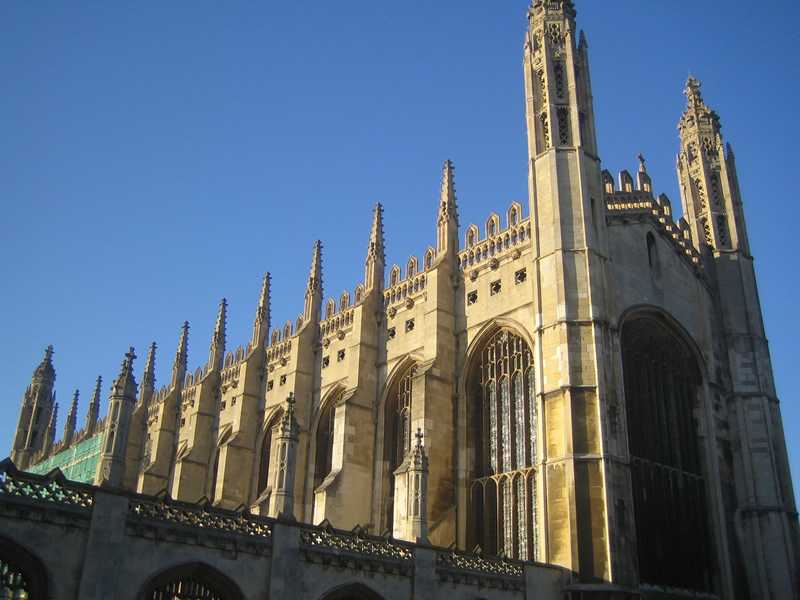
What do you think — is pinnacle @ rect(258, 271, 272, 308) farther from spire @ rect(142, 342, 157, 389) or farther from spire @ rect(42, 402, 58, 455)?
spire @ rect(42, 402, 58, 455)

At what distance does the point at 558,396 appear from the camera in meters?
27.9

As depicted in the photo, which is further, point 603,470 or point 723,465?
point 723,465

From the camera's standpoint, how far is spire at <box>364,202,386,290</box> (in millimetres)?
40500

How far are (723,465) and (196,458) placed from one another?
28.9 metres

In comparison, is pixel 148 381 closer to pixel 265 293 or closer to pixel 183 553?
pixel 265 293

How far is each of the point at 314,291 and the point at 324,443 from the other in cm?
870

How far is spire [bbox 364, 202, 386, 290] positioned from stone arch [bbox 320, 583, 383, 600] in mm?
21383

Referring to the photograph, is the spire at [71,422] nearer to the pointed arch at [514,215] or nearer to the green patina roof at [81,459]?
the green patina roof at [81,459]

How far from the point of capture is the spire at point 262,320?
4772 cm

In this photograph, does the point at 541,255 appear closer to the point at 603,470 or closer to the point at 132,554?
the point at 603,470

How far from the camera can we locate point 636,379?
32.0 m

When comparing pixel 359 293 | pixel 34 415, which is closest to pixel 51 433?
pixel 34 415

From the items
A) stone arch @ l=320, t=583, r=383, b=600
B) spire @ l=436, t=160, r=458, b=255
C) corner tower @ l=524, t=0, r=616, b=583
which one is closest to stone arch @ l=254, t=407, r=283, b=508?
spire @ l=436, t=160, r=458, b=255

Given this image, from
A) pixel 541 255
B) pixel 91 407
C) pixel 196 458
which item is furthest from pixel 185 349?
pixel 541 255
